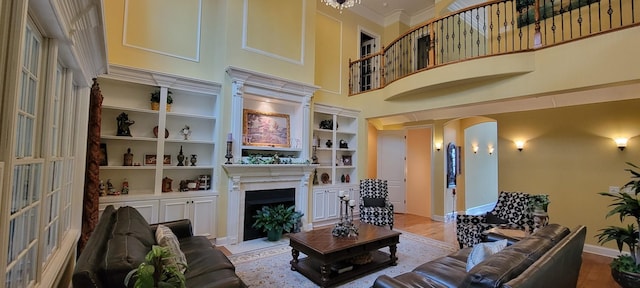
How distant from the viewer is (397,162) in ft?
25.1

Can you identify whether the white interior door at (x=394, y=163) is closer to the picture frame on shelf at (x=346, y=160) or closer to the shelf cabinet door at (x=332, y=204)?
the picture frame on shelf at (x=346, y=160)

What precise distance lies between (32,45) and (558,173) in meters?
6.65

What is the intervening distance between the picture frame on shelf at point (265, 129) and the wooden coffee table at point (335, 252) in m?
2.06

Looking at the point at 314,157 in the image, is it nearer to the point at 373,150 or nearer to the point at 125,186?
the point at 373,150

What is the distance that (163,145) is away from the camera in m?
4.26

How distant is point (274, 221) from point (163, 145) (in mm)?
2099

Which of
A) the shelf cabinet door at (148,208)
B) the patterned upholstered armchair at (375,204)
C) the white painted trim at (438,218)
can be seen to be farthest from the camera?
the white painted trim at (438,218)

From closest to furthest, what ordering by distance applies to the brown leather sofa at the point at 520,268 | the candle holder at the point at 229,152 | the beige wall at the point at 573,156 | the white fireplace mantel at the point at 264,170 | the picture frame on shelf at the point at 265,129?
the brown leather sofa at the point at 520,268, the beige wall at the point at 573,156, the candle holder at the point at 229,152, the white fireplace mantel at the point at 264,170, the picture frame on shelf at the point at 265,129

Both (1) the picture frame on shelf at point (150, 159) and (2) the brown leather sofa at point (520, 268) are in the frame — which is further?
(1) the picture frame on shelf at point (150, 159)

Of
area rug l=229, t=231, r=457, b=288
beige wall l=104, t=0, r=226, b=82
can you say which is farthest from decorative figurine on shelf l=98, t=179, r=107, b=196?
area rug l=229, t=231, r=457, b=288

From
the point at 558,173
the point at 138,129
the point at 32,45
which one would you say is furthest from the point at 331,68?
the point at 32,45

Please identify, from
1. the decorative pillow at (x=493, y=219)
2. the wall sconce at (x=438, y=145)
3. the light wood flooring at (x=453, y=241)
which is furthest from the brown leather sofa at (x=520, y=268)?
the wall sconce at (x=438, y=145)

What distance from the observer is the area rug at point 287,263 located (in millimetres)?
3257

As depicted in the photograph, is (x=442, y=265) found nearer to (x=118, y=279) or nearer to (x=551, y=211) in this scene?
(x=118, y=279)
